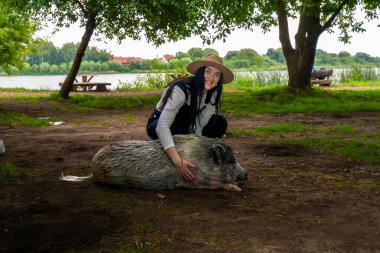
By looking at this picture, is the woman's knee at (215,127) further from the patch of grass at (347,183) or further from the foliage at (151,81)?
the foliage at (151,81)

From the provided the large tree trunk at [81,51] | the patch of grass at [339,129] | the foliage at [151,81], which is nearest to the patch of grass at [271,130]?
the patch of grass at [339,129]

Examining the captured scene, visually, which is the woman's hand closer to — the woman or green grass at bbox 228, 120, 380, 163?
the woman

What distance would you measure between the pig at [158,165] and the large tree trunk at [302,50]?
12.0 metres

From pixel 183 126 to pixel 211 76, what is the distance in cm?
64

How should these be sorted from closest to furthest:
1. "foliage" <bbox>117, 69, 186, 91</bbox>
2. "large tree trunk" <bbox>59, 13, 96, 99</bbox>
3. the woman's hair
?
the woman's hair → "large tree trunk" <bbox>59, 13, 96, 99</bbox> → "foliage" <bbox>117, 69, 186, 91</bbox>

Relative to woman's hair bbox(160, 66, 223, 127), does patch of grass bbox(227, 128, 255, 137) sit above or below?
below

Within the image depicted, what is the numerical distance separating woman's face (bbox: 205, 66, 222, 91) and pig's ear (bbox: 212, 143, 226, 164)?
696 mm

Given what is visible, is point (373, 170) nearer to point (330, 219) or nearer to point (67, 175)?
point (330, 219)

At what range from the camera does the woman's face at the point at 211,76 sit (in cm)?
495

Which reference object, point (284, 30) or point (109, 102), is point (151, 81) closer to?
point (284, 30)

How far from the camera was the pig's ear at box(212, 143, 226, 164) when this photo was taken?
4.64 meters

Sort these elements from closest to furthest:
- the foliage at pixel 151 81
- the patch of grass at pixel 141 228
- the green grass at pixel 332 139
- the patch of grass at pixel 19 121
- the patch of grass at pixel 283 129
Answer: the patch of grass at pixel 141 228 → the green grass at pixel 332 139 → the patch of grass at pixel 283 129 → the patch of grass at pixel 19 121 → the foliage at pixel 151 81

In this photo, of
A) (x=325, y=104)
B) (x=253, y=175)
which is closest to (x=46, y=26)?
(x=325, y=104)

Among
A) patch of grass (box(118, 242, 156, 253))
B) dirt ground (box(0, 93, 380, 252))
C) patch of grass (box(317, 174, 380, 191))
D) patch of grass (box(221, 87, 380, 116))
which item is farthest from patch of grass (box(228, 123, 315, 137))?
patch of grass (box(118, 242, 156, 253))
